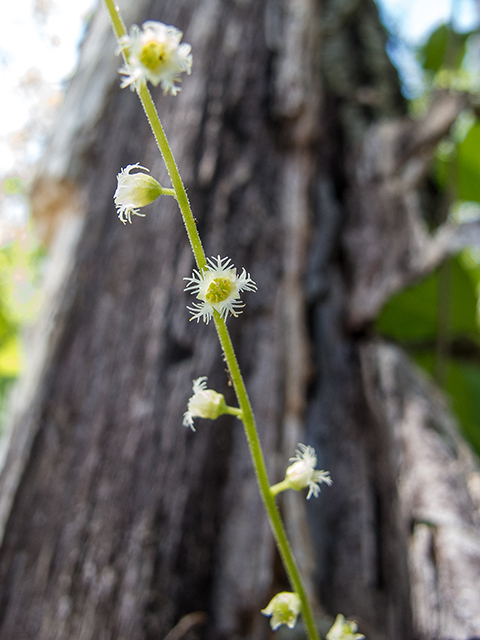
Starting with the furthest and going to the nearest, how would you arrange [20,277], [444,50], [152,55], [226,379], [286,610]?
1. [20,277]
2. [444,50]
3. [226,379]
4. [286,610]
5. [152,55]

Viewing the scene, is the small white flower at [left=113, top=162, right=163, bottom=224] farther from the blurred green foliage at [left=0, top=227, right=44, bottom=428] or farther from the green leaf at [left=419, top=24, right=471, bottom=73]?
the blurred green foliage at [left=0, top=227, right=44, bottom=428]

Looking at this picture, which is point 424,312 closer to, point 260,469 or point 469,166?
point 469,166

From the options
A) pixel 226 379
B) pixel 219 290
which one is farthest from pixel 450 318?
pixel 219 290

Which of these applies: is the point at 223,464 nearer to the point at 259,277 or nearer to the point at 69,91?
the point at 259,277

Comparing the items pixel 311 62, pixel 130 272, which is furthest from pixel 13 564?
pixel 311 62

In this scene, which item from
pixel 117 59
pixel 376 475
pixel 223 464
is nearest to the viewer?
pixel 223 464

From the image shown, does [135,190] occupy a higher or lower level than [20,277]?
lower

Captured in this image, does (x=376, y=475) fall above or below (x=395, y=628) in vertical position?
above
